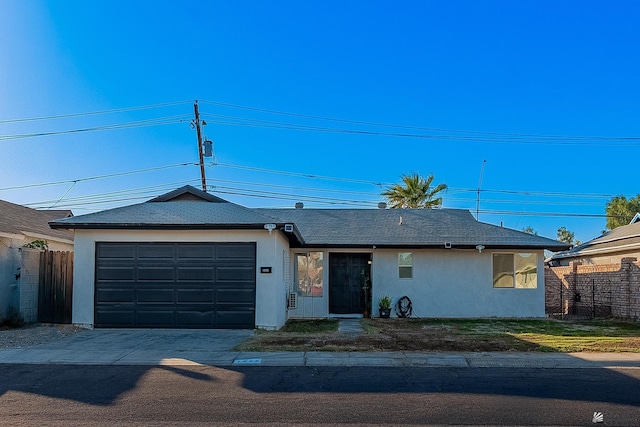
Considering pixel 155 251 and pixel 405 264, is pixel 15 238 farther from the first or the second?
pixel 405 264

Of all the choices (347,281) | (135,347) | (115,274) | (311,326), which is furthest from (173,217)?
(347,281)

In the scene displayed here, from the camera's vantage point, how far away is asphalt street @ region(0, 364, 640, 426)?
6.43 meters

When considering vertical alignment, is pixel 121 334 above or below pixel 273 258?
below

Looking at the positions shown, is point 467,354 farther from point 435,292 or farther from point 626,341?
point 435,292

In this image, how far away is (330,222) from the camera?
68.4ft

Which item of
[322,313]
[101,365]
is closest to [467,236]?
[322,313]

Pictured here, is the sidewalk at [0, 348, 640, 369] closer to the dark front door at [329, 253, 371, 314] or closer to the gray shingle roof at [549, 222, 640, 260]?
the dark front door at [329, 253, 371, 314]

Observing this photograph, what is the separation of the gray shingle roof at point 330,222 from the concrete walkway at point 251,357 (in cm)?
346

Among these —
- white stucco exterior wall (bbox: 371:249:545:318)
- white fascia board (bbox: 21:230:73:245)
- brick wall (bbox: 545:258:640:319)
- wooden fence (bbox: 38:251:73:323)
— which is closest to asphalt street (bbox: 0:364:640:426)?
wooden fence (bbox: 38:251:73:323)

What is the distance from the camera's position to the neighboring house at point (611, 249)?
21.3 m

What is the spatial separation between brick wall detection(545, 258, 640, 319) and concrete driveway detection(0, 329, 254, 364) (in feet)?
42.8

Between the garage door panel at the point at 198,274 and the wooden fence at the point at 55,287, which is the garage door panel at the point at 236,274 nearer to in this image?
the garage door panel at the point at 198,274

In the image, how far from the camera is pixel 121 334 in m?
13.1

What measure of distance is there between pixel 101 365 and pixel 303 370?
3.56 metres
